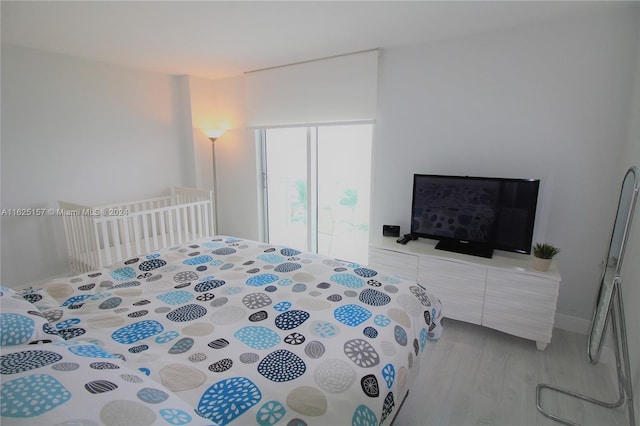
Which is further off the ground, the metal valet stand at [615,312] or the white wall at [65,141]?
the white wall at [65,141]

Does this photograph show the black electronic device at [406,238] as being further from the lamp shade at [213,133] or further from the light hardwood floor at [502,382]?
the lamp shade at [213,133]

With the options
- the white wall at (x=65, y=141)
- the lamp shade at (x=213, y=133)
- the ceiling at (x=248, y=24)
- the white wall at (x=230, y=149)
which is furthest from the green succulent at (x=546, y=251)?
the white wall at (x=65, y=141)

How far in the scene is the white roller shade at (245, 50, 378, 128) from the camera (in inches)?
127

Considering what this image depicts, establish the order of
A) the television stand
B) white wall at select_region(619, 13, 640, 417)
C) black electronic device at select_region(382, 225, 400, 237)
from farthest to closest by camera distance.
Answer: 1. black electronic device at select_region(382, 225, 400, 237)
2. the television stand
3. white wall at select_region(619, 13, 640, 417)

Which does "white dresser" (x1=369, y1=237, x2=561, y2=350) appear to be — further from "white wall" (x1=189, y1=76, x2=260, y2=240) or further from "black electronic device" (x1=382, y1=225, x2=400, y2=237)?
"white wall" (x1=189, y1=76, x2=260, y2=240)

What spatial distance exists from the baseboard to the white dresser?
1.48 ft

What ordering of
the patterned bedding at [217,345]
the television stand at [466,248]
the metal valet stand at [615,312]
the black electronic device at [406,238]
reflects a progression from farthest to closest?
the black electronic device at [406,238], the television stand at [466,248], the metal valet stand at [615,312], the patterned bedding at [217,345]

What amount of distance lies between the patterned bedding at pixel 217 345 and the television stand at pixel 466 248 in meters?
1.02

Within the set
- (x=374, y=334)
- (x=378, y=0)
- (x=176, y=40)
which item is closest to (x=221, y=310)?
(x=374, y=334)

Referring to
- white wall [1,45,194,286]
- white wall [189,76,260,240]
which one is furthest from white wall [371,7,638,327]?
white wall [1,45,194,286]

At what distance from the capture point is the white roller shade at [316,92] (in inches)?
127

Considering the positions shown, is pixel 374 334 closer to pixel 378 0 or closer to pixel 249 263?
pixel 249 263

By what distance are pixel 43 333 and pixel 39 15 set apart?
248cm

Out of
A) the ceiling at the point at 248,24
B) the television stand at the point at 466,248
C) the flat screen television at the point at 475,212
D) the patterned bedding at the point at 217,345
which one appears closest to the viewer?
the patterned bedding at the point at 217,345
